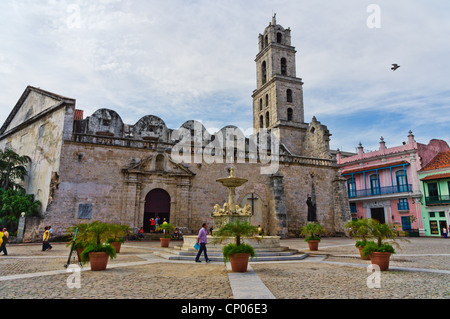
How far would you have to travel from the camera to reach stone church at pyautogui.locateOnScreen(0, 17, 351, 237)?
66.0 ft

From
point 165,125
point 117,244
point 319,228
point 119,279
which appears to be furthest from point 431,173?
point 119,279

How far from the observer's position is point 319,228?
49.3 ft

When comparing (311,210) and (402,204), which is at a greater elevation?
(402,204)

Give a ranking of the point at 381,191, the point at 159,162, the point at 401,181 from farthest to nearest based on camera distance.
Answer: the point at 381,191, the point at 401,181, the point at 159,162

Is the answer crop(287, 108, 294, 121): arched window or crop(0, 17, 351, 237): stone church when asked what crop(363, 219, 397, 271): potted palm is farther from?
crop(287, 108, 294, 121): arched window

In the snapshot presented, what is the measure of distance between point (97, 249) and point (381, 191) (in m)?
32.8

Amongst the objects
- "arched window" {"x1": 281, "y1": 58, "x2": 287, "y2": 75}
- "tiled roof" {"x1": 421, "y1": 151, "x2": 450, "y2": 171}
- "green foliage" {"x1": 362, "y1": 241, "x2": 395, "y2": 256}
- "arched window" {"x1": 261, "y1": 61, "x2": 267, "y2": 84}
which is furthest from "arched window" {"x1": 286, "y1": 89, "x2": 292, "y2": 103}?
"green foliage" {"x1": 362, "y1": 241, "x2": 395, "y2": 256}

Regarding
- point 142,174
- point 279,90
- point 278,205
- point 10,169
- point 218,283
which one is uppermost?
point 279,90

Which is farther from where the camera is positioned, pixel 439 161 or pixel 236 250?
pixel 439 161

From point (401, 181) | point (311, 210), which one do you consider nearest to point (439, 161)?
point (401, 181)

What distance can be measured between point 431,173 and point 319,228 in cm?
2202

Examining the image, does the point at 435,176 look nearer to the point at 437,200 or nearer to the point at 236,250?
the point at 437,200

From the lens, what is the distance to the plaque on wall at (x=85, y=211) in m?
19.6

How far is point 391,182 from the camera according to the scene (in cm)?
3300
